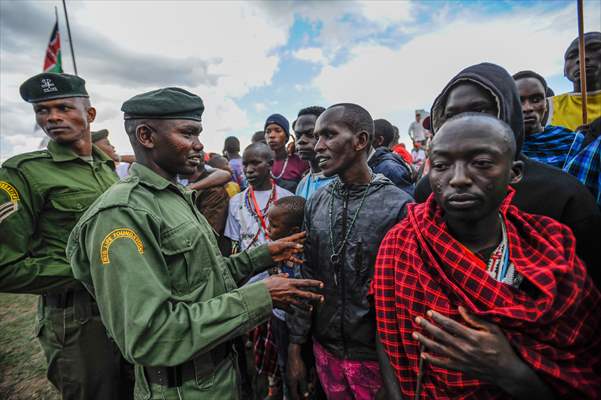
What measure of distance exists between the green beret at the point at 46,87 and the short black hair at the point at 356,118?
2290 mm

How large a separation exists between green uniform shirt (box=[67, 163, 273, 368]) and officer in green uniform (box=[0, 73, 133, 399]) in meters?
0.97

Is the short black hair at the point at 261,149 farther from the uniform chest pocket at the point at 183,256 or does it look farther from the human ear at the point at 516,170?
the human ear at the point at 516,170

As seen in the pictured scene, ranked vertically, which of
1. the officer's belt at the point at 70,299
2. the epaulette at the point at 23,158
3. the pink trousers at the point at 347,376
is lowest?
the pink trousers at the point at 347,376

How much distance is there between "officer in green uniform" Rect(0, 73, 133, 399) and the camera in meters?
2.16

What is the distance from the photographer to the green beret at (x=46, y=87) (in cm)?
259

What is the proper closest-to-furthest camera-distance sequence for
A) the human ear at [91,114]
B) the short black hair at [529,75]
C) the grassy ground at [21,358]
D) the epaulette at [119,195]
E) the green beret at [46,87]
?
the epaulette at [119,195], the green beret at [46,87], the short black hair at [529,75], the human ear at [91,114], the grassy ground at [21,358]

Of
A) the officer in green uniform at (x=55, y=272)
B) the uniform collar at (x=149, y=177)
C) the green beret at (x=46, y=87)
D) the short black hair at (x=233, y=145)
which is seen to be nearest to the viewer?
the uniform collar at (x=149, y=177)

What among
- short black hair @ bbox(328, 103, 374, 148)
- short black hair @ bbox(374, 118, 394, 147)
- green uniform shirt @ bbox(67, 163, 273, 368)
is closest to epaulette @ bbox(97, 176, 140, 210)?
green uniform shirt @ bbox(67, 163, 273, 368)

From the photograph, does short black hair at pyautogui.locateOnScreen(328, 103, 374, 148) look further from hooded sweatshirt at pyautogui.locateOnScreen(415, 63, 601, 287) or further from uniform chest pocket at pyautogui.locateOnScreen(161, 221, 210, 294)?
uniform chest pocket at pyautogui.locateOnScreen(161, 221, 210, 294)

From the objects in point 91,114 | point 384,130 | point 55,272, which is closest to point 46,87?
point 91,114

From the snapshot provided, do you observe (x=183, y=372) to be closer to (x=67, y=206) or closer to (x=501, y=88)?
(x=67, y=206)

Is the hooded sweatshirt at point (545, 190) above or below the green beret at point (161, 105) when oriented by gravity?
below

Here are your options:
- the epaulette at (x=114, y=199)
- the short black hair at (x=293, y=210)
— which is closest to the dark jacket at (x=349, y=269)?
the short black hair at (x=293, y=210)

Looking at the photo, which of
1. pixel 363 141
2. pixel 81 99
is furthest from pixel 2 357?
pixel 363 141
